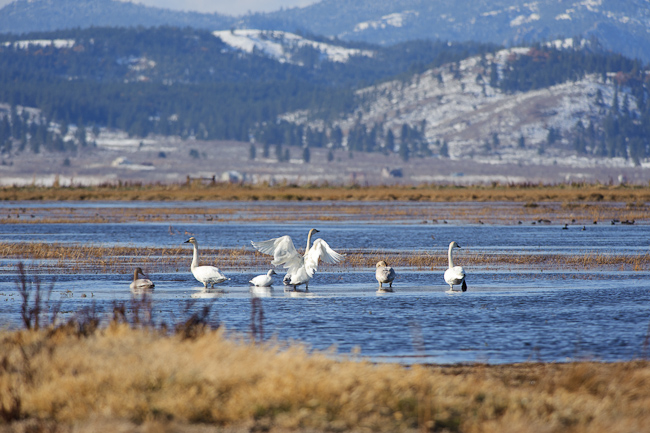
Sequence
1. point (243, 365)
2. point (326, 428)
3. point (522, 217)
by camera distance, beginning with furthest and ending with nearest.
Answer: point (522, 217) < point (243, 365) < point (326, 428)

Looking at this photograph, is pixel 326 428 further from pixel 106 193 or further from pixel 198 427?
pixel 106 193

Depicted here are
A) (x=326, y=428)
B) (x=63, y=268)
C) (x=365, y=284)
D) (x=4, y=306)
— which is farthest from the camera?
(x=63, y=268)

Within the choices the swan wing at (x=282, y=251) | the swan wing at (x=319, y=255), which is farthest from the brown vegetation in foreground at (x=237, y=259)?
the swan wing at (x=319, y=255)

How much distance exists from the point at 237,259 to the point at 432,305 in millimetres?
10354

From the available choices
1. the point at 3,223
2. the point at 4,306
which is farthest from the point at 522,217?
the point at 4,306

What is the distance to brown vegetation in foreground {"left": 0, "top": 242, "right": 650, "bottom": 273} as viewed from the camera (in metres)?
24.6

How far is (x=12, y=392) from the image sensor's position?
851 cm

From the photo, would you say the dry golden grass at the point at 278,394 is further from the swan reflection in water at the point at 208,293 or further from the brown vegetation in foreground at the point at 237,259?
the brown vegetation in foreground at the point at 237,259

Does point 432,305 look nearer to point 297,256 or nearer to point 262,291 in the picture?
point 262,291

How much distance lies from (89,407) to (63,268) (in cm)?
1626

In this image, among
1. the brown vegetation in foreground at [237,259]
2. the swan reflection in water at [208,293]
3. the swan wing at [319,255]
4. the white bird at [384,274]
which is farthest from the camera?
the brown vegetation in foreground at [237,259]

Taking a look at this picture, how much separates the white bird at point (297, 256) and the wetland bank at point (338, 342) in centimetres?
49

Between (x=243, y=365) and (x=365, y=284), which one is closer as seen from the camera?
(x=243, y=365)

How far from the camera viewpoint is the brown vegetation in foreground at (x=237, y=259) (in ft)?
80.7
